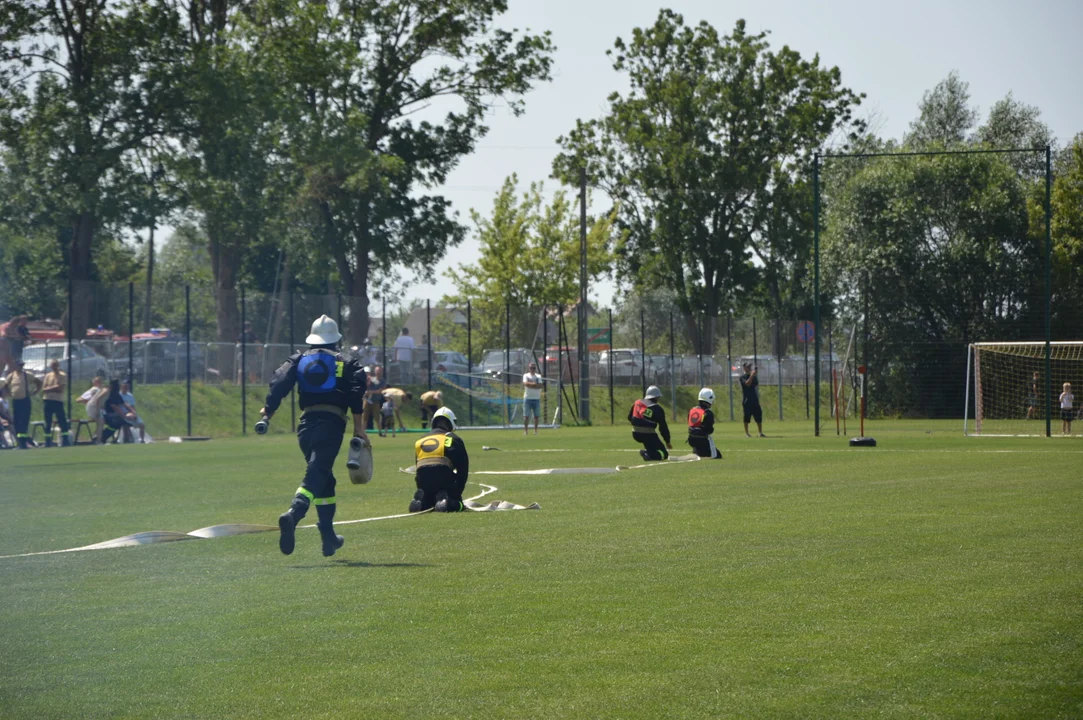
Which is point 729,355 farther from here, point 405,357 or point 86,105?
point 86,105

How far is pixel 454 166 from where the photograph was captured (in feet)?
196

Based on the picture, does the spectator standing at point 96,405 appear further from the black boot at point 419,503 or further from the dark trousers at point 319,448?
the dark trousers at point 319,448

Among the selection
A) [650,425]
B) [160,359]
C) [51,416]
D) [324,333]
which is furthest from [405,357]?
[324,333]

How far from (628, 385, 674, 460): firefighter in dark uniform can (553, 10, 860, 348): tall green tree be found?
39.8 metres

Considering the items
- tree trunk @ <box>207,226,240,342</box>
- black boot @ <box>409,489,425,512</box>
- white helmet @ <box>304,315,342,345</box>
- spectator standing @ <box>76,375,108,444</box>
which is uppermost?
tree trunk @ <box>207,226,240,342</box>

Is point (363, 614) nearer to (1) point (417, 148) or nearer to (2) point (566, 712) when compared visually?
(2) point (566, 712)

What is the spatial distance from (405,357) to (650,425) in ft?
81.2

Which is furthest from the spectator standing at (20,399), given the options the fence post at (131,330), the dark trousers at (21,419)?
the fence post at (131,330)

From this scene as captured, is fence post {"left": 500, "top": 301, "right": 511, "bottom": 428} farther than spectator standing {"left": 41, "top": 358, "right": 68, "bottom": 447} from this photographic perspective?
Yes

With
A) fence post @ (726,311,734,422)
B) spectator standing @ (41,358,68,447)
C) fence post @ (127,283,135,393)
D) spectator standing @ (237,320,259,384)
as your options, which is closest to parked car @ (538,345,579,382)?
fence post @ (726,311,734,422)

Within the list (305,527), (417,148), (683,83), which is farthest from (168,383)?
(683,83)

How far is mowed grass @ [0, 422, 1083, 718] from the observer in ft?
19.6

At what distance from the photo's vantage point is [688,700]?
5.83 meters

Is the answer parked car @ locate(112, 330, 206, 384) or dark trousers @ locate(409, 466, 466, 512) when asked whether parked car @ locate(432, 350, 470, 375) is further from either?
dark trousers @ locate(409, 466, 466, 512)
